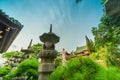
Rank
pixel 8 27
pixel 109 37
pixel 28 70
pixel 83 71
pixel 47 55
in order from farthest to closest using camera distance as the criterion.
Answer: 1. pixel 109 37
2. pixel 8 27
3. pixel 28 70
4. pixel 47 55
5. pixel 83 71

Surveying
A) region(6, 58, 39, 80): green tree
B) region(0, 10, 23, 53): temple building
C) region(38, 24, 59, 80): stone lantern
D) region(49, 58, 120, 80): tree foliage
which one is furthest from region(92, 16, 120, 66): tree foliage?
region(49, 58, 120, 80): tree foliage

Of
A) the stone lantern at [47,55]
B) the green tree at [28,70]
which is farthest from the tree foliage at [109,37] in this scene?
the stone lantern at [47,55]

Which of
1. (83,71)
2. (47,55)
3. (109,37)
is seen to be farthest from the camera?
(109,37)

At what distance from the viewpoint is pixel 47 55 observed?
2.94 meters

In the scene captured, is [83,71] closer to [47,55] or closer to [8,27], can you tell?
[47,55]

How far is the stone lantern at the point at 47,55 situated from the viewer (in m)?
2.83

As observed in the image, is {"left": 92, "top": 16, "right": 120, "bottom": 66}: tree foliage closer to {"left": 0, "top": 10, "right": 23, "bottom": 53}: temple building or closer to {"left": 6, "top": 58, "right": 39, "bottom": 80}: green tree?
{"left": 0, "top": 10, "right": 23, "bottom": 53}: temple building

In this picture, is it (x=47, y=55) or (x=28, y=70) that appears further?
(x=28, y=70)

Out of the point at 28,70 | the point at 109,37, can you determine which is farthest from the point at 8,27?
the point at 109,37

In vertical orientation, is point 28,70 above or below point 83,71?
above

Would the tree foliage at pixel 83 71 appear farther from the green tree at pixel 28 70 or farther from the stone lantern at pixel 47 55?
the green tree at pixel 28 70

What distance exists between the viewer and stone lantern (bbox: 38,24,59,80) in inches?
111

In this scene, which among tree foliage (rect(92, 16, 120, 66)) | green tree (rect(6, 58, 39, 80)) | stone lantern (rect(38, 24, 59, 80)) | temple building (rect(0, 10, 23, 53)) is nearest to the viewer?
stone lantern (rect(38, 24, 59, 80))

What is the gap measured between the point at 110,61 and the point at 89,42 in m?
10.3
